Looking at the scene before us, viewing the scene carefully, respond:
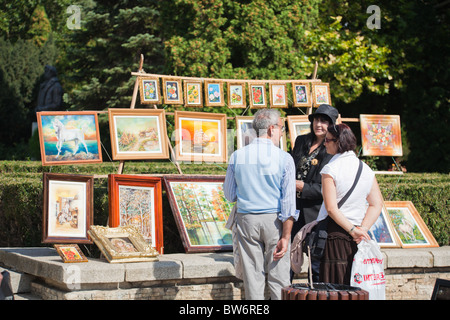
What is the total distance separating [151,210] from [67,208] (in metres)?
0.97

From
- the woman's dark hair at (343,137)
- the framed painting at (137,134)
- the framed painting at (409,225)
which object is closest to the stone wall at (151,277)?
the framed painting at (409,225)

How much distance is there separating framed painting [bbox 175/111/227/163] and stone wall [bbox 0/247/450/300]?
142 cm

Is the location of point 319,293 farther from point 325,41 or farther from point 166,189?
point 325,41

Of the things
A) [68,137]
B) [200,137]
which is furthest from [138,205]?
[200,137]

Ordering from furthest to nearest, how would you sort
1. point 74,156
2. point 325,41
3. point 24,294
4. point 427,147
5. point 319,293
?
point 427,147, point 325,41, point 74,156, point 24,294, point 319,293

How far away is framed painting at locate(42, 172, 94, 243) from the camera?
6464 mm

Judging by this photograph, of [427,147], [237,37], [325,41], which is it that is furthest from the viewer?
[427,147]

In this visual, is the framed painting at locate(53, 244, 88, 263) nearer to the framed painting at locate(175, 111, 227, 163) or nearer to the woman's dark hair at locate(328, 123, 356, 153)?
the framed painting at locate(175, 111, 227, 163)

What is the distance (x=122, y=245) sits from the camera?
611 centimetres

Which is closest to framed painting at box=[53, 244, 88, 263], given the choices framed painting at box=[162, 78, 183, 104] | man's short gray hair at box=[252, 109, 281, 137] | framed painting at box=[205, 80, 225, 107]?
man's short gray hair at box=[252, 109, 281, 137]

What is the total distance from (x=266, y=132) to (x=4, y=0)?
1801 cm

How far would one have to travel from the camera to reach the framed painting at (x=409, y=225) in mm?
7652

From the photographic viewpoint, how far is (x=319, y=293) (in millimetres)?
4062

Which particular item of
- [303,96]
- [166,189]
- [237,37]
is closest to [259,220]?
[166,189]
